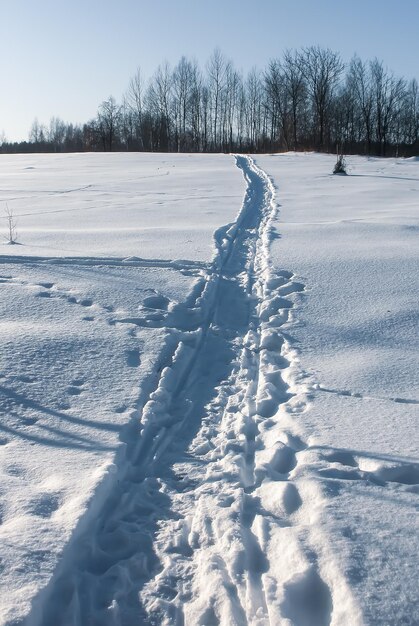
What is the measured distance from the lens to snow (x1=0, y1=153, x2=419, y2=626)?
2342mm

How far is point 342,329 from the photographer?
16.7 ft

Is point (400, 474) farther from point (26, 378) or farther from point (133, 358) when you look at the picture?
point (26, 378)

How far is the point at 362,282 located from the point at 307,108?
129ft

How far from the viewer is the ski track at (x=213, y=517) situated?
2277mm

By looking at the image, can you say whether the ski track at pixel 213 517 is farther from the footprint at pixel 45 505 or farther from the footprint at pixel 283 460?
the footprint at pixel 45 505

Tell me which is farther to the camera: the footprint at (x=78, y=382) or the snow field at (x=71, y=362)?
the footprint at (x=78, y=382)

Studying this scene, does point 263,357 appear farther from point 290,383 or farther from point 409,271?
point 409,271

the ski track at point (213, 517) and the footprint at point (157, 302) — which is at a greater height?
the footprint at point (157, 302)

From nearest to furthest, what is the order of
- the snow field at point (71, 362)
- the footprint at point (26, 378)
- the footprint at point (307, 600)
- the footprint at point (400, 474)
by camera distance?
the footprint at point (307, 600) → the snow field at point (71, 362) → the footprint at point (400, 474) → the footprint at point (26, 378)

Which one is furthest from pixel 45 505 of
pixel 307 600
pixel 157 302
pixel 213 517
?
pixel 157 302

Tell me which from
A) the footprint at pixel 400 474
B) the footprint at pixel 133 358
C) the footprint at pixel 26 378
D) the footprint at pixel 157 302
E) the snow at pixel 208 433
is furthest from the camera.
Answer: the footprint at pixel 157 302

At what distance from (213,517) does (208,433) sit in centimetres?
81

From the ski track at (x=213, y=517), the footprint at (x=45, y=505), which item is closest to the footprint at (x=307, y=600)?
the ski track at (x=213, y=517)

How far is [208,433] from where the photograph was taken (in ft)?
11.7
